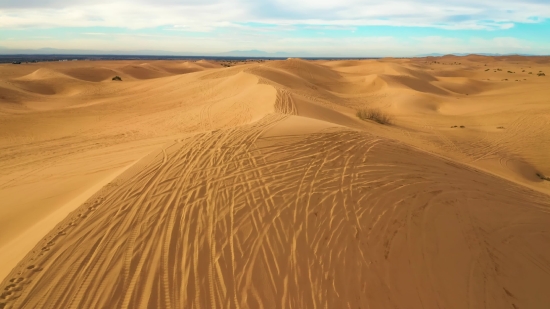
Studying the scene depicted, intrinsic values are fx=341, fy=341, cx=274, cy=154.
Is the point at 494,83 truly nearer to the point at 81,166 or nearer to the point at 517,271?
the point at 517,271

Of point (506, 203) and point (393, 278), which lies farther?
point (506, 203)

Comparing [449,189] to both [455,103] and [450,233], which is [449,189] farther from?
[455,103]

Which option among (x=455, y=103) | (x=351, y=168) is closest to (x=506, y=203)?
(x=351, y=168)

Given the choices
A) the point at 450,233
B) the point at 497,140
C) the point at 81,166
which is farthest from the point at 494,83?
the point at 81,166

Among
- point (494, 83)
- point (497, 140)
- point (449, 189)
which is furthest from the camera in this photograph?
point (494, 83)

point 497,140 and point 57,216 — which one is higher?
point 57,216

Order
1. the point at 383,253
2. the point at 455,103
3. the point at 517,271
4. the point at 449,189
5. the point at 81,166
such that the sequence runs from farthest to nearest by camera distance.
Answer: the point at 455,103 → the point at 81,166 → the point at 449,189 → the point at 517,271 → the point at 383,253

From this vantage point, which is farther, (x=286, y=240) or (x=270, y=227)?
(x=270, y=227)

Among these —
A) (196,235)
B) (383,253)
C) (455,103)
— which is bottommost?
(455,103)
